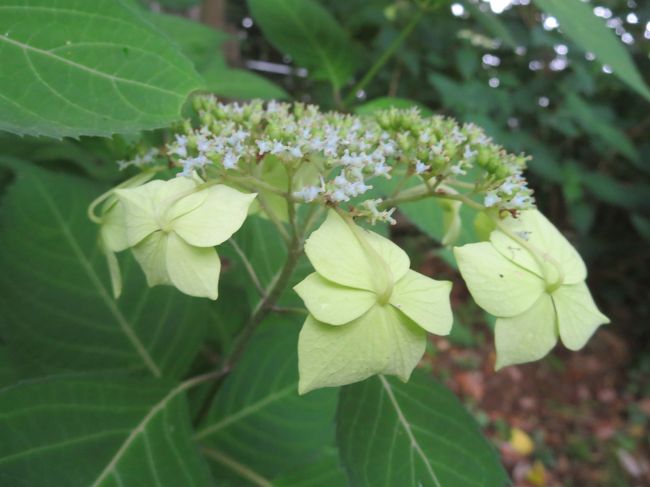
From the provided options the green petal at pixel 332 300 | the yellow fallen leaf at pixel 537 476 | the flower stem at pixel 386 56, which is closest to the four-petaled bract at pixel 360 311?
the green petal at pixel 332 300

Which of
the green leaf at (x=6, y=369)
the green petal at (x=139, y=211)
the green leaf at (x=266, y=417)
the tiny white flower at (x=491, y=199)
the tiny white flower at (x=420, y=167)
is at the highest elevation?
the tiny white flower at (x=420, y=167)

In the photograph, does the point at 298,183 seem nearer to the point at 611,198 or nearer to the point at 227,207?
the point at 227,207

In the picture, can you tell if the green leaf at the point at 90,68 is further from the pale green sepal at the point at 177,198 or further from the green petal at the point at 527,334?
the green petal at the point at 527,334

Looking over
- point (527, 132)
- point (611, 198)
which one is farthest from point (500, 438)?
point (527, 132)

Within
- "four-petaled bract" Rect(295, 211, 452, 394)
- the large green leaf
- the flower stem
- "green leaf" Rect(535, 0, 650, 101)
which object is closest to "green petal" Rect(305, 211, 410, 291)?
"four-petaled bract" Rect(295, 211, 452, 394)

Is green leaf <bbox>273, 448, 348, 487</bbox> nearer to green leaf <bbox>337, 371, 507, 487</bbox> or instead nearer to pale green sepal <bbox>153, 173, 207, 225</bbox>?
green leaf <bbox>337, 371, 507, 487</bbox>
